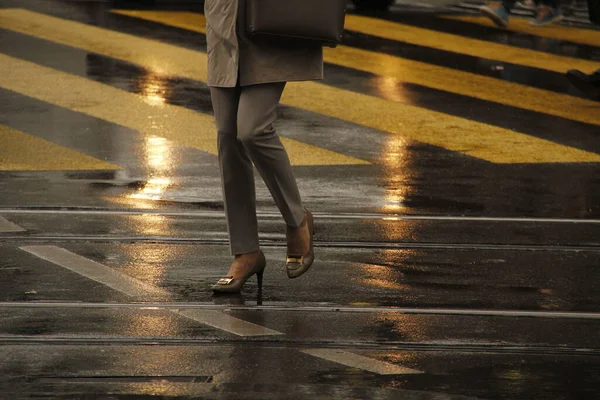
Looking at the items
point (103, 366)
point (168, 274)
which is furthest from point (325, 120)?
point (103, 366)

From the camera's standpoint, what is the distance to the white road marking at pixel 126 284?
513 cm

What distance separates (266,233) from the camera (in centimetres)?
666

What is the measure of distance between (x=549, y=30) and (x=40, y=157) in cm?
736

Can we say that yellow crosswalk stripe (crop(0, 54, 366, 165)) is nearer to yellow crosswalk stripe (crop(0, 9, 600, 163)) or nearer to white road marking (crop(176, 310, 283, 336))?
yellow crosswalk stripe (crop(0, 9, 600, 163))

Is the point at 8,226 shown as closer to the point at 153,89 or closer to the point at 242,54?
the point at 242,54

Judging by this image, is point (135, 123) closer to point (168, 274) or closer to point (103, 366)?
point (168, 274)

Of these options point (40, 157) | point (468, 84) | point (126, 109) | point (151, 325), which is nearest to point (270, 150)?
point (151, 325)

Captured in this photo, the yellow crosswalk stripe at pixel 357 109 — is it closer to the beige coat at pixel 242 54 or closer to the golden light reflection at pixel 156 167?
the golden light reflection at pixel 156 167

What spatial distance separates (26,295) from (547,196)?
313 centimetres

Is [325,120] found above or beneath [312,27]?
beneath

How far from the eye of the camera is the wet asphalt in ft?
15.4

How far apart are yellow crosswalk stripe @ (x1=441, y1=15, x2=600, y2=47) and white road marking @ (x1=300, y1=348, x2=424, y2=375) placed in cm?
909

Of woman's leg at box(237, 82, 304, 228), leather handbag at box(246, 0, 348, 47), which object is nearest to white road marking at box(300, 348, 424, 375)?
woman's leg at box(237, 82, 304, 228)

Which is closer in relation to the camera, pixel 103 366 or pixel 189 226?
pixel 103 366
